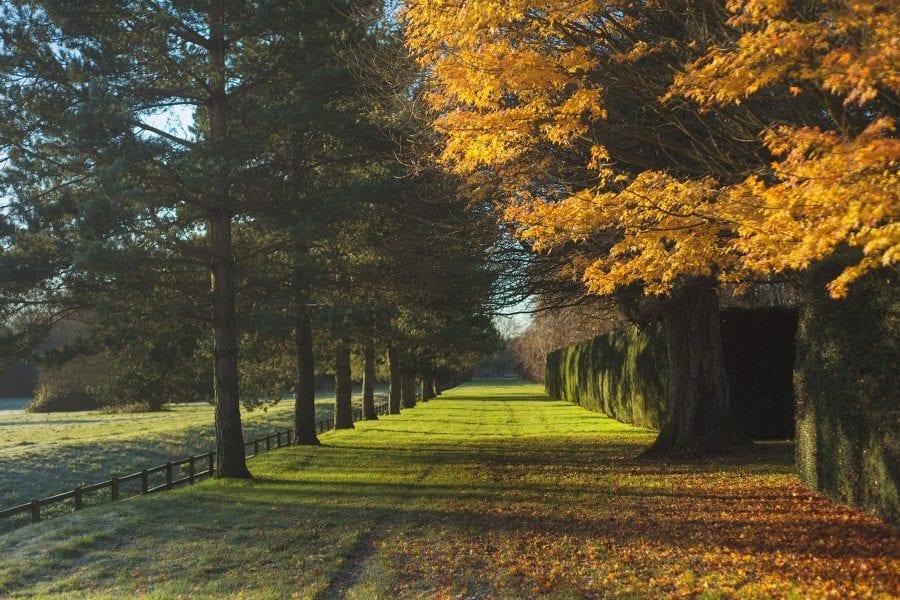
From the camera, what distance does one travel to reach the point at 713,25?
7086 millimetres

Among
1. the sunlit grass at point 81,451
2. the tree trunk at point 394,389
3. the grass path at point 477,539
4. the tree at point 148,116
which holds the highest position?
the tree at point 148,116

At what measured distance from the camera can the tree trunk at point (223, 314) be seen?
44.1ft

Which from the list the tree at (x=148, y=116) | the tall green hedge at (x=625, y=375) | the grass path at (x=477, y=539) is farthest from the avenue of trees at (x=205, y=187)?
the tall green hedge at (x=625, y=375)

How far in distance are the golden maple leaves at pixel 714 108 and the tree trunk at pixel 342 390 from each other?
16.1 meters

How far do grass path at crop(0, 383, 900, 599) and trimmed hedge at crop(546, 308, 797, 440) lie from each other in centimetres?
306

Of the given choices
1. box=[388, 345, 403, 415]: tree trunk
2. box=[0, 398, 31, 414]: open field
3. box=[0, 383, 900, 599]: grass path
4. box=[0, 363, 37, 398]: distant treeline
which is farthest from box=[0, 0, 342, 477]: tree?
box=[0, 363, 37, 398]: distant treeline

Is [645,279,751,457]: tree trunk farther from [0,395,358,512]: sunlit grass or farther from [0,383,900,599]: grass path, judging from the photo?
[0,395,358,512]: sunlit grass

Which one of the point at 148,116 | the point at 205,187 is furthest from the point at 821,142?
the point at 148,116

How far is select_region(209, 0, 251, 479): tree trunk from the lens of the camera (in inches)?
530

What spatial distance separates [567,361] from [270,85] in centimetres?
3097

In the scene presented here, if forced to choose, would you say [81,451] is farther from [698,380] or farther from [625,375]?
[698,380]

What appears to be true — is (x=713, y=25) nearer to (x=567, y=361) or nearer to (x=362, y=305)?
(x=362, y=305)

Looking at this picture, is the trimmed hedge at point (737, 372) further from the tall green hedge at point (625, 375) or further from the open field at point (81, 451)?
the open field at point (81, 451)

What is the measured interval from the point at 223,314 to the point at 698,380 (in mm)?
8897
